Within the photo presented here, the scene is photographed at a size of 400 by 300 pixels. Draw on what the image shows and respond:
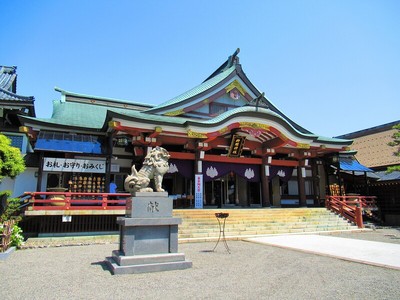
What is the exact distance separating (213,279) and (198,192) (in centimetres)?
945

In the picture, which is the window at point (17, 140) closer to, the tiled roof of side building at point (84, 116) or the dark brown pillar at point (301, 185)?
the tiled roof of side building at point (84, 116)

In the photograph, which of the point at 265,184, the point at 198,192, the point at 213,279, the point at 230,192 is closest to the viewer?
the point at 213,279

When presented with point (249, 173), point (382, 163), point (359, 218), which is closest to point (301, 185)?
point (249, 173)

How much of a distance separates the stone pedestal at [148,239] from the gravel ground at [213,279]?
0.81 ft

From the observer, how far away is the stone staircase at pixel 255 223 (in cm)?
1146

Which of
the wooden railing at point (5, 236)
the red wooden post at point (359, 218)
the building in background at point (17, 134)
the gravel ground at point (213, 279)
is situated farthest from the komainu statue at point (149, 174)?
the red wooden post at point (359, 218)

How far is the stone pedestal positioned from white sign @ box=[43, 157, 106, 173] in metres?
7.79

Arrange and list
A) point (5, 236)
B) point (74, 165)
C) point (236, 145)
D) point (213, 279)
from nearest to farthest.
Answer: point (213, 279) < point (5, 236) < point (74, 165) < point (236, 145)

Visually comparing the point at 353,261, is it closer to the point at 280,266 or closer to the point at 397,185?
the point at 280,266

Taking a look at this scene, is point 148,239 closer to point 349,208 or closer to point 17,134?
point 17,134

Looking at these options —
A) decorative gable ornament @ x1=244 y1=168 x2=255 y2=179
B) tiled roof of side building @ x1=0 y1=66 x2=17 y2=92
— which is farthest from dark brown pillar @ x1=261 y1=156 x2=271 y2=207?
tiled roof of side building @ x1=0 y1=66 x2=17 y2=92

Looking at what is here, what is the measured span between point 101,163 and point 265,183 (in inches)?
380

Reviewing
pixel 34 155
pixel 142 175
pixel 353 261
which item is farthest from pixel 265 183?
pixel 34 155

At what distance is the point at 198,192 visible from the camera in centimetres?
1485
